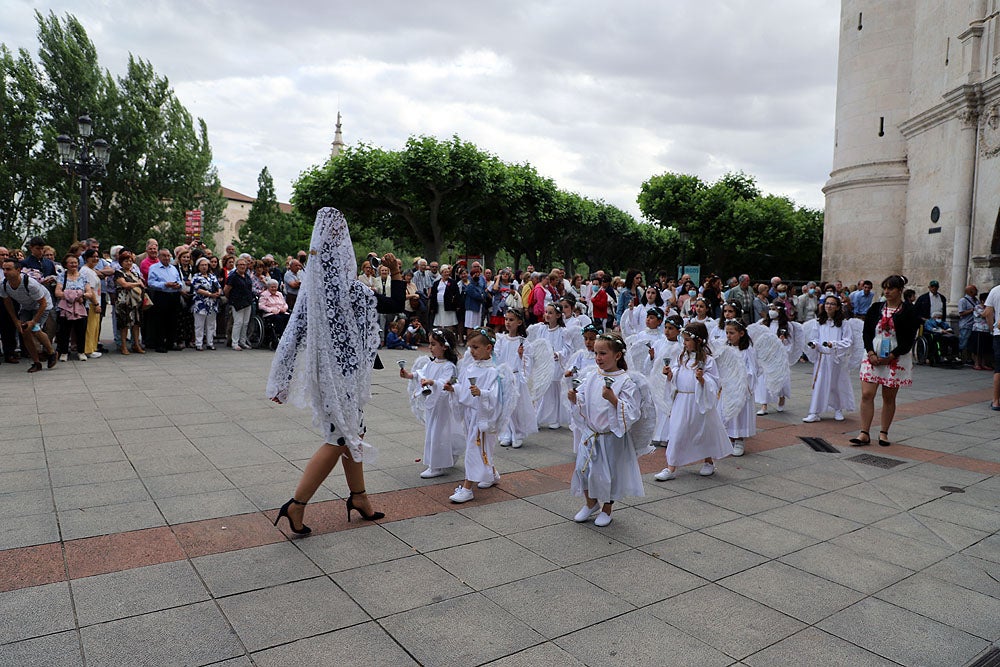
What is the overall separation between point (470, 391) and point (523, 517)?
1.09 m

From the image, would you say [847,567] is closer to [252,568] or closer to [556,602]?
[556,602]

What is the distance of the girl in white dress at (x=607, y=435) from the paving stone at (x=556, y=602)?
1.00 m

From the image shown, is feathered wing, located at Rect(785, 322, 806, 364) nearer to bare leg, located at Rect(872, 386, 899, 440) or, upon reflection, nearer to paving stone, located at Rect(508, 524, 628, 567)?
bare leg, located at Rect(872, 386, 899, 440)

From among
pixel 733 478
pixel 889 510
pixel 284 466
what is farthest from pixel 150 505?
pixel 889 510

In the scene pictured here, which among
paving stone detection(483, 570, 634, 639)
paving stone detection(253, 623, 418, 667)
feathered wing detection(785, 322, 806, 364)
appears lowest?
paving stone detection(253, 623, 418, 667)

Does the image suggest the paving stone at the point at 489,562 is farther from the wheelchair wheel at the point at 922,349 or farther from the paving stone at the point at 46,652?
the wheelchair wheel at the point at 922,349

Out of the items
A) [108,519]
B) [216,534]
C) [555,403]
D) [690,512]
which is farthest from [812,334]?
[108,519]

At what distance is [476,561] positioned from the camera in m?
4.19

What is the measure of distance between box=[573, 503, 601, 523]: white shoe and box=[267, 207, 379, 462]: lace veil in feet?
5.48

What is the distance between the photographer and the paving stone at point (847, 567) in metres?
4.06

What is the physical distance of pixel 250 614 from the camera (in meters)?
3.43

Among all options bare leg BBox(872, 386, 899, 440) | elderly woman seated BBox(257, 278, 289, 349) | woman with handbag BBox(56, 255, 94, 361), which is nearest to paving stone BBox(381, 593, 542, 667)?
bare leg BBox(872, 386, 899, 440)

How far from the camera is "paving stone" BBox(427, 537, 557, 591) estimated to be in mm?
3950

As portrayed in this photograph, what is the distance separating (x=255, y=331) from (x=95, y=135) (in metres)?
33.4
